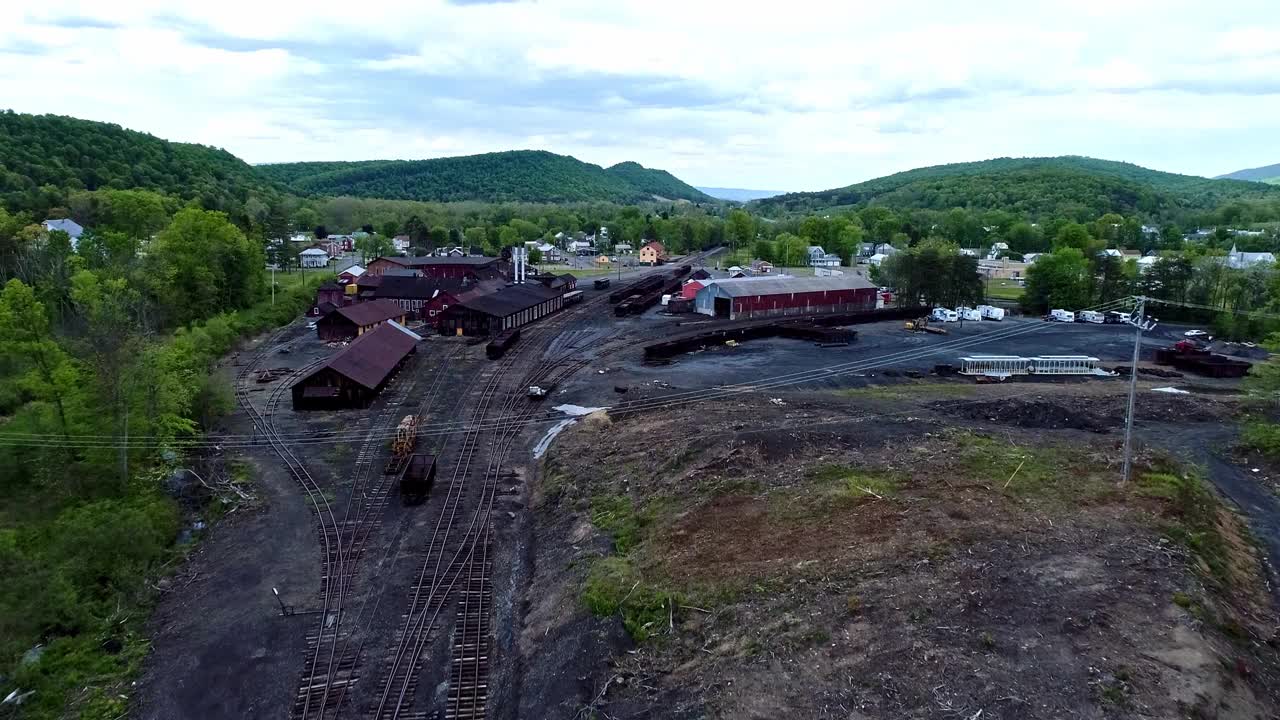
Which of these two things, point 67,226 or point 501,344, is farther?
point 67,226

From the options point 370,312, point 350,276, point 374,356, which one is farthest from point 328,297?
point 374,356

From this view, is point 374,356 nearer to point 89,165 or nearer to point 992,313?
point 992,313

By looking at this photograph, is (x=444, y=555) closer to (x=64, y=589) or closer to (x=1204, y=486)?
(x=64, y=589)

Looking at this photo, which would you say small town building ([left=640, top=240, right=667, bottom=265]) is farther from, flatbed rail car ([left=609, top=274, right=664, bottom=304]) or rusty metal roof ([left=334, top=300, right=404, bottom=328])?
rusty metal roof ([left=334, top=300, right=404, bottom=328])

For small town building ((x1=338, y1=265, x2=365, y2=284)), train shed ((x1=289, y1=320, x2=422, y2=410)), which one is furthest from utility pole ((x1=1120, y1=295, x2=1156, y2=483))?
small town building ((x1=338, y1=265, x2=365, y2=284))

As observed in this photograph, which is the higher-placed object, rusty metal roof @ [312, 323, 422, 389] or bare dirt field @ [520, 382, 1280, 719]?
rusty metal roof @ [312, 323, 422, 389]

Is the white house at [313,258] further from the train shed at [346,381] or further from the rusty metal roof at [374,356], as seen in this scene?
the train shed at [346,381]

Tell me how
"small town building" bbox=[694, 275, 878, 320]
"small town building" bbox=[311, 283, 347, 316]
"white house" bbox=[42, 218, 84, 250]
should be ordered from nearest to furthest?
1. "small town building" bbox=[311, 283, 347, 316]
2. "small town building" bbox=[694, 275, 878, 320]
3. "white house" bbox=[42, 218, 84, 250]
